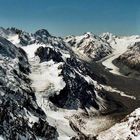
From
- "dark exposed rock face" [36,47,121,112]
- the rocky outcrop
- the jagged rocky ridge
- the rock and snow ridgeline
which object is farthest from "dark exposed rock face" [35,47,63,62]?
the rocky outcrop

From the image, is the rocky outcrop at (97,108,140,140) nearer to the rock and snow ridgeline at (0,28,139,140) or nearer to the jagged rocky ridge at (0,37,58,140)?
the rock and snow ridgeline at (0,28,139,140)

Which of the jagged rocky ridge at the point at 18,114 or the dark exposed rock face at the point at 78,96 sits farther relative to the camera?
the dark exposed rock face at the point at 78,96

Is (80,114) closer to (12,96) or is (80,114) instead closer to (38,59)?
(12,96)

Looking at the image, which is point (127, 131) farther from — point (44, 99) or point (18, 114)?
point (44, 99)

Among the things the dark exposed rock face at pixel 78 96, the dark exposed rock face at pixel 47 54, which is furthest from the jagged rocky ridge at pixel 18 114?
the dark exposed rock face at pixel 47 54

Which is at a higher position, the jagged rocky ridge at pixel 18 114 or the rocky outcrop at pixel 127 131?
the jagged rocky ridge at pixel 18 114

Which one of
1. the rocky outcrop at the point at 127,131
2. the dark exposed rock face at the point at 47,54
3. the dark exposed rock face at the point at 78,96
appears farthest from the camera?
the dark exposed rock face at the point at 47,54

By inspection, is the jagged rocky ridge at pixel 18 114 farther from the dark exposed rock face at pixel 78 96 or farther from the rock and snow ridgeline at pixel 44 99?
the dark exposed rock face at pixel 78 96

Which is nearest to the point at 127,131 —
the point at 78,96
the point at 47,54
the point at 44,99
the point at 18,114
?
the point at 18,114

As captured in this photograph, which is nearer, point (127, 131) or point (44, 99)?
point (127, 131)

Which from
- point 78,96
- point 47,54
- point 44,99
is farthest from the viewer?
point 47,54

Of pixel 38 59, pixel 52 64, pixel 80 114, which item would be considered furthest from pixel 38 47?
pixel 80 114
